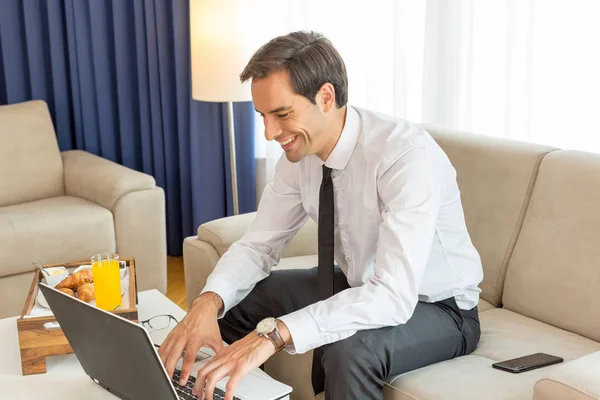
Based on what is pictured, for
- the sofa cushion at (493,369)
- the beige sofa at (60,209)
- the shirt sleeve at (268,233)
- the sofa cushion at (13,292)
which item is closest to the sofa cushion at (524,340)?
the sofa cushion at (493,369)

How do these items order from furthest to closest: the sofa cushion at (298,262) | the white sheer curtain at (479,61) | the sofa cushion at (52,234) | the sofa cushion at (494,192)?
the sofa cushion at (52,234)
the white sheer curtain at (479,61)
the sofa cushion at (298,262)
the sofa cushion at (494,192)

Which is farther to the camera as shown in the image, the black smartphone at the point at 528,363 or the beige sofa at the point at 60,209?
the beige sofa at the point at 60,209

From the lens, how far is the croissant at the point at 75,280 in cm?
197

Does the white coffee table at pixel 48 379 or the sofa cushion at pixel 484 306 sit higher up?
the white coffee table at pixel 48 379

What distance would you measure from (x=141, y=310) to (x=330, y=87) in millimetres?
783

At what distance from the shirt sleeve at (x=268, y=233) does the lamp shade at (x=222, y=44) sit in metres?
1.14

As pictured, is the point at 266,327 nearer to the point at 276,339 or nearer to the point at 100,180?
the point at 276,339

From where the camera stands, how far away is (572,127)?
2.56 m

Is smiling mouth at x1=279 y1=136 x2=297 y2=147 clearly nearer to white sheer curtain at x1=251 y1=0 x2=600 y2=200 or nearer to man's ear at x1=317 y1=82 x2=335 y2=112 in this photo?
man's ear at x1=317 y1=82 x2=335 y2=112

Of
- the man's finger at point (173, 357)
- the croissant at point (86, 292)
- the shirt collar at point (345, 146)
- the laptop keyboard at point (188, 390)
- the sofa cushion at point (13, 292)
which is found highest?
the shirt collar at point (345, 146)

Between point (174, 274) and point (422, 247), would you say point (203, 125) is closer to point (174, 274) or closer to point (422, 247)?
point (174, 274)

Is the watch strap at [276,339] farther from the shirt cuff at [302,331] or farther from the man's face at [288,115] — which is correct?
the man's face at [288,115]

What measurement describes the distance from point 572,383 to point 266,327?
61 centimetres

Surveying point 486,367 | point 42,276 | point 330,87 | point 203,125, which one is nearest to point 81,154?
point 203,125
